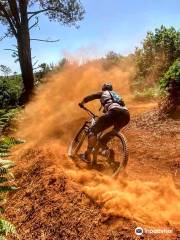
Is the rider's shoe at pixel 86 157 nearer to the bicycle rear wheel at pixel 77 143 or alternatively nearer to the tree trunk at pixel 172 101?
the bicycle rear wheel at pixel 77 143

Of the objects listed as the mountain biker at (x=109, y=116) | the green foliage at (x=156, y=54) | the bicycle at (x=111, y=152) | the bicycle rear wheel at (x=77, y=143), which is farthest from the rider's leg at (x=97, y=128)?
the green foliage at (x=156, y=54)

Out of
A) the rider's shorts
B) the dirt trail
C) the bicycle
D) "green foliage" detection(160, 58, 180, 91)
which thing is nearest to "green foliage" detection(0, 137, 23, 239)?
the dirt trail

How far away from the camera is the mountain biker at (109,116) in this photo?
1026 centimetres

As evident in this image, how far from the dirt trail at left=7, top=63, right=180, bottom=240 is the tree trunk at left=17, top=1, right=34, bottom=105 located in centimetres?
1118

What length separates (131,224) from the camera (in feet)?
22.5

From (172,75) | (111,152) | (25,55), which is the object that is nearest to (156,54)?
(25,55)

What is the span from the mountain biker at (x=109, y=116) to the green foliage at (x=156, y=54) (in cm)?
1947

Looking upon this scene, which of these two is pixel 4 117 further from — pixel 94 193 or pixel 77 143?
pixel 94 193

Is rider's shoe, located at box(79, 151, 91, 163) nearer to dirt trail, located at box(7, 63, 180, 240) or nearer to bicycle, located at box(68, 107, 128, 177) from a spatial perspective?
bicycle, located at box(68, 107, 128, 177)

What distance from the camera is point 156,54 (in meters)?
33.4

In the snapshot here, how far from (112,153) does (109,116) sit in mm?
823

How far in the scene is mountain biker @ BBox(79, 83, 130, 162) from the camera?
33.7 ft

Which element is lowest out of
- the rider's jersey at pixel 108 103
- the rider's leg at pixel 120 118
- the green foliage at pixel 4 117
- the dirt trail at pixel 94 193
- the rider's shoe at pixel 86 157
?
the dirt trail at pixel 94 193

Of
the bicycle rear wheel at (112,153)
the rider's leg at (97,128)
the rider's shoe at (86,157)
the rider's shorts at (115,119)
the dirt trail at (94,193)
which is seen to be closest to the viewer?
the dirt trail at (94,193)
